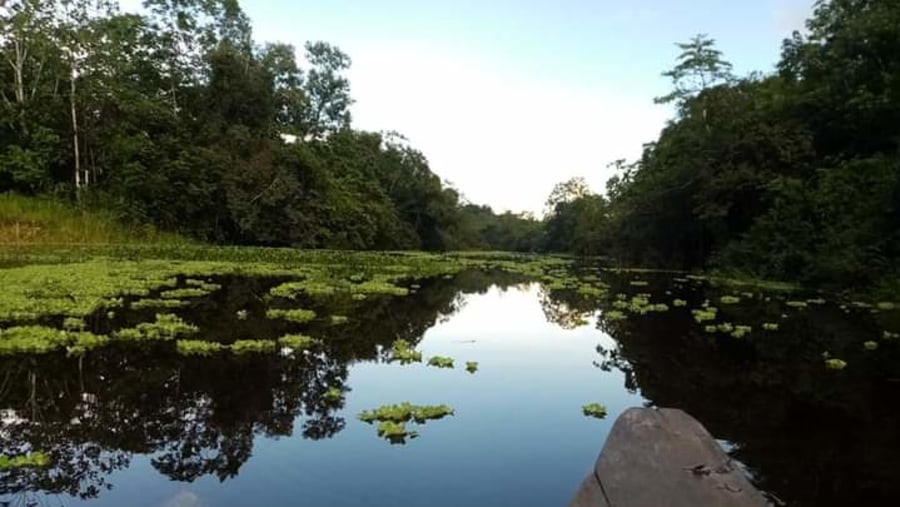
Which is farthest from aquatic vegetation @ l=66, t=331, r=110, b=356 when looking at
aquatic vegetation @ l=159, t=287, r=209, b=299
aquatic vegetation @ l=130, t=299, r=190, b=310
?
aquatic vegetation @ l=159, t=287, r=209, b=299

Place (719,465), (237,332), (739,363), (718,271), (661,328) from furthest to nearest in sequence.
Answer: (718,271) < (661,328) < (237,332) < (739,363) < (719,465)

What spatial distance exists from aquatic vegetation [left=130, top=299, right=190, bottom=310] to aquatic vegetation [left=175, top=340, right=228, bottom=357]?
381 centimetres

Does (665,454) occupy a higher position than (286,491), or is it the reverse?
(665,454)

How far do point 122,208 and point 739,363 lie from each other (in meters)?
31.2

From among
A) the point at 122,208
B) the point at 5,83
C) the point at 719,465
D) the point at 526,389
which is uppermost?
the point at 5,83

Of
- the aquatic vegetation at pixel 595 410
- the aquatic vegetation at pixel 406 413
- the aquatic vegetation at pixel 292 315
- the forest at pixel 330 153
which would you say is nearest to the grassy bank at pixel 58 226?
the forest at pixel 330 153

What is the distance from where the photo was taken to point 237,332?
998 centimetres

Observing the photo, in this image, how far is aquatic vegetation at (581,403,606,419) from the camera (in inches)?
265

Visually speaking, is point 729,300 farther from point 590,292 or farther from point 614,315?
point 614,315

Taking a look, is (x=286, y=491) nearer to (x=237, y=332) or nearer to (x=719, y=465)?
(x=719, y=465)

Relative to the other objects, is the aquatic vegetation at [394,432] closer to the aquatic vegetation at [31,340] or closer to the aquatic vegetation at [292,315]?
the aquatic vegetation at [31,340]

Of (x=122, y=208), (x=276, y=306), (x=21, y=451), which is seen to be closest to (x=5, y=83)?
(x=122, y=208)

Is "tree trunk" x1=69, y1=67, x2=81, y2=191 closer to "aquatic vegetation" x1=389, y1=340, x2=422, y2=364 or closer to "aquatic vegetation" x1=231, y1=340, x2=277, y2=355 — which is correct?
"aquatic vegetation" x1=231, y1=340, x2=277, y2=355

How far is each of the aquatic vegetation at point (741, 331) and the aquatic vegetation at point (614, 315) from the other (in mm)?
2720
